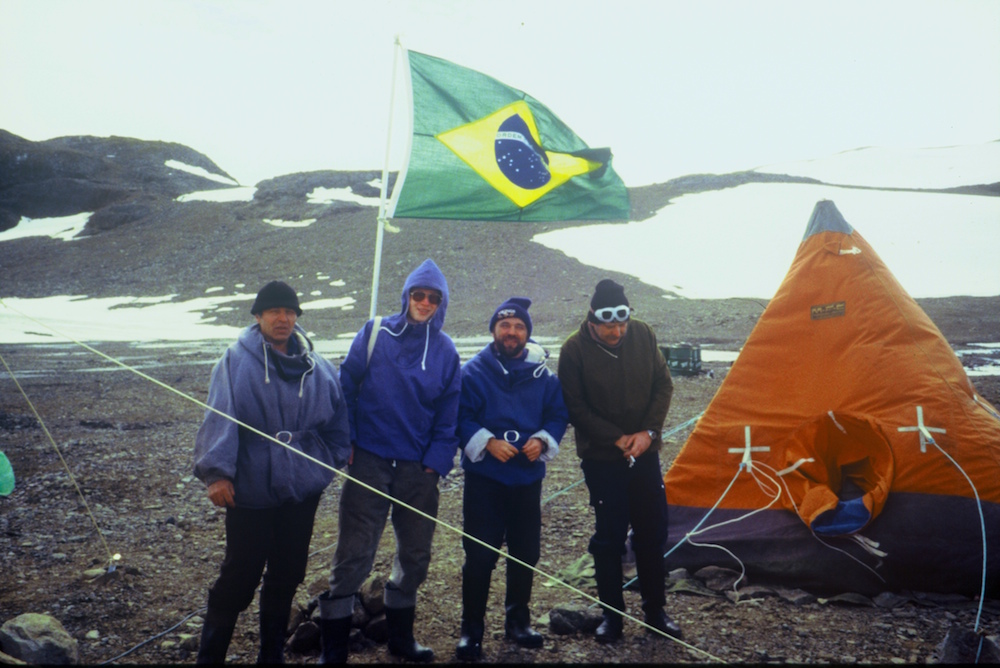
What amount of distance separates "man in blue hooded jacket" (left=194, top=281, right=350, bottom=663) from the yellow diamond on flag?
2350mm

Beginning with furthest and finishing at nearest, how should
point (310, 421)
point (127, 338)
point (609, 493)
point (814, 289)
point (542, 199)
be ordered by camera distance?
point (127, 338) → point (542, 199) → point (814, 289) → point (609, 493) → point (310, 421)

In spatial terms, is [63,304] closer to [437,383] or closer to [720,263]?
[720,263]

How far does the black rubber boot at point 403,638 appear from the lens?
3.76m

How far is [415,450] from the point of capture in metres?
3.77

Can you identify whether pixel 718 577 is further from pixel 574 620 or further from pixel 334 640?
pixel 334 640

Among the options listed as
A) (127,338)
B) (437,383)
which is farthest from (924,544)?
(127,338)

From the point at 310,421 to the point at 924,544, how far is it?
145 inches

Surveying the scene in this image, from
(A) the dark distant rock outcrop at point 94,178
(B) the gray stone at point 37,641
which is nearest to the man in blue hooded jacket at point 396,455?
(B) the gray stone at point 37,641

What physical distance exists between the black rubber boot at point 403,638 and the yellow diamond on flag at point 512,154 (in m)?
3.15

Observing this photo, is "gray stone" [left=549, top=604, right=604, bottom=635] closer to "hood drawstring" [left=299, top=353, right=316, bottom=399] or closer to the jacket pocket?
the jacket pocket

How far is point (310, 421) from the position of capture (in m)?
3.54

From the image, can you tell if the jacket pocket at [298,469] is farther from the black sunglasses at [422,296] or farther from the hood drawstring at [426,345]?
the black sunglasses at [422,296]

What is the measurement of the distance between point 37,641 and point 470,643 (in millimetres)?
2063

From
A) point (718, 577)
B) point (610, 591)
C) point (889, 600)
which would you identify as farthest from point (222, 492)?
point (889, 600)
